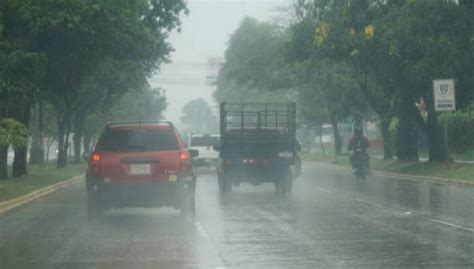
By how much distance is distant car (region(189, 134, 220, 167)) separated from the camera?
50094 mm

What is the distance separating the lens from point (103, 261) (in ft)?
43.8

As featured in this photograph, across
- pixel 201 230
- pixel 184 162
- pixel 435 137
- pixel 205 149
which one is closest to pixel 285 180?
pixel 184 162

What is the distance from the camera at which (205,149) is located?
1993 inches

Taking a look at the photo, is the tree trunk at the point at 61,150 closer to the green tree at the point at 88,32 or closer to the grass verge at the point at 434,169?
the green tree at the point at 88,32

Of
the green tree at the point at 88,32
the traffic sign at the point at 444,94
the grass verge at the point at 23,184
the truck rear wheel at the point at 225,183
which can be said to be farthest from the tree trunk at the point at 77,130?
the truck rear wheel at the point at 225,183

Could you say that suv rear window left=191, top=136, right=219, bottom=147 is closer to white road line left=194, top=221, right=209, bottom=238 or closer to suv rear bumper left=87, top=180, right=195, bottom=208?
suv rear bumper left=87, top=180, right=195, bottom=208

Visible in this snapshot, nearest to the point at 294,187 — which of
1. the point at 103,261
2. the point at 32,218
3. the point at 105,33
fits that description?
the point at 105,33

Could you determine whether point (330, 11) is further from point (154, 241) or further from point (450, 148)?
point (154, 241)

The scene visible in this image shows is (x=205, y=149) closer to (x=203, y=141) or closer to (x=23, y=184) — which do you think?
(x=203, y=141)

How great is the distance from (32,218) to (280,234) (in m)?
6.86

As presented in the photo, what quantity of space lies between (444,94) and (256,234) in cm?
1911

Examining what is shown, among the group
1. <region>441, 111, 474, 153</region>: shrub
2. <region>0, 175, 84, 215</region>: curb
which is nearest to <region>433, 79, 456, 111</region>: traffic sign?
<region>0, 175, 84, 215</region>: curb

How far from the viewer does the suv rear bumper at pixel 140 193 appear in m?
19.4

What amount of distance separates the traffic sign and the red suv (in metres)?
16.3
